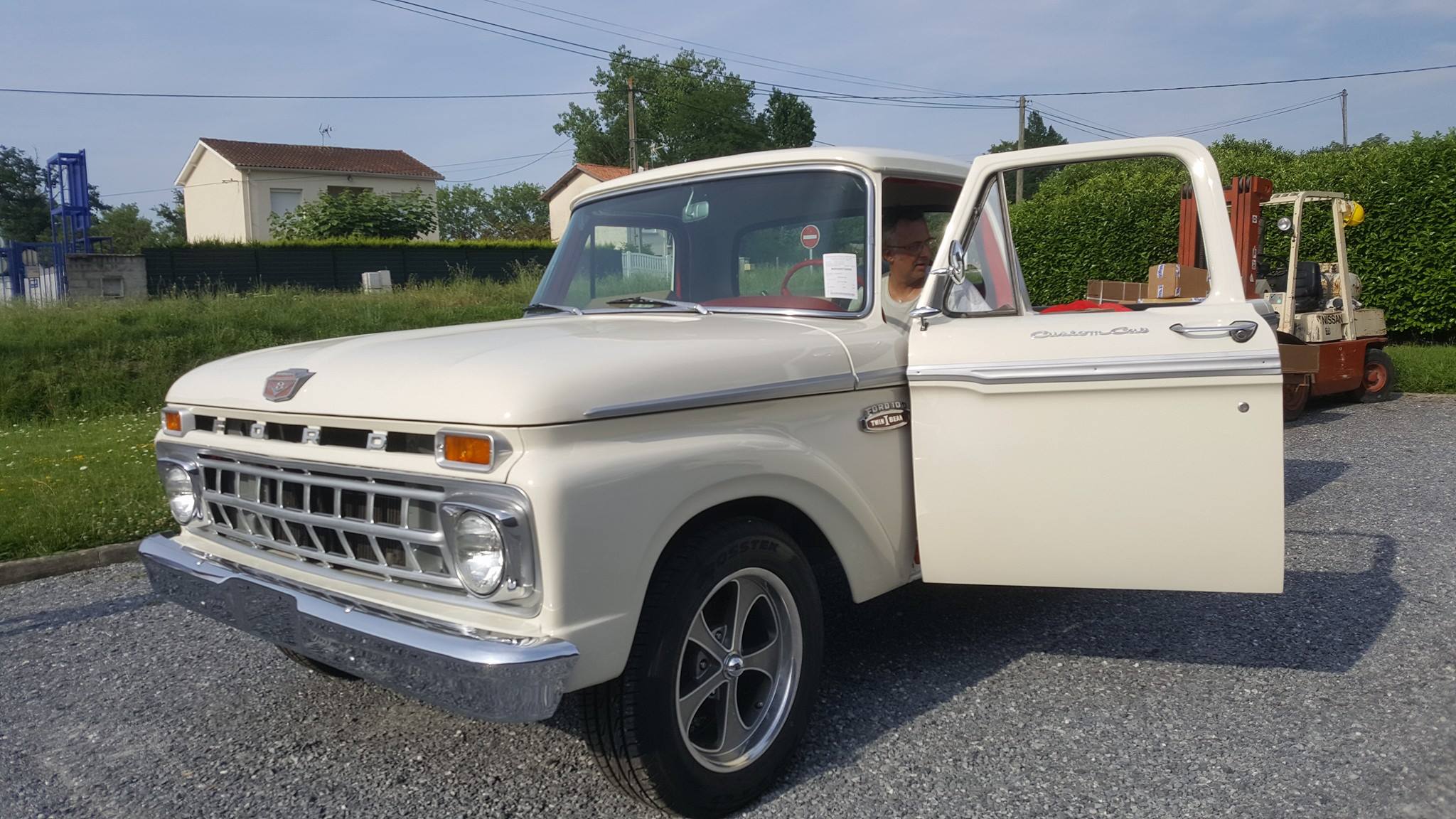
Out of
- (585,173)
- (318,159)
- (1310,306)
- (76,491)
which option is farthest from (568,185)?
(76,491)

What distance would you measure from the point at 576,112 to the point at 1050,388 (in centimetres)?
7035

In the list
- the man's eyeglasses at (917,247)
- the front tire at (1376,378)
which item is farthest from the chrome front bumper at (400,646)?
the front tire at (1376,378)

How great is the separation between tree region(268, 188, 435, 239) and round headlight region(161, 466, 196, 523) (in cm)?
3102

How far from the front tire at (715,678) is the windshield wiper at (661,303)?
1.02 m

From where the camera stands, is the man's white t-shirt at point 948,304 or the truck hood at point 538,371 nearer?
the truck hood at point 538,371

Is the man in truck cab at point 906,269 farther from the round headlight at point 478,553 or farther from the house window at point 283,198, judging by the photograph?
the house window at point 283,198

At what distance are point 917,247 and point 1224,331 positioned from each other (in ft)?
3.70

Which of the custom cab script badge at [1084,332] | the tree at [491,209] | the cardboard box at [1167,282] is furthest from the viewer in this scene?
the tree at [491,209]

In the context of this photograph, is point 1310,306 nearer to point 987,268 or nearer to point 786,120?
point 987,268

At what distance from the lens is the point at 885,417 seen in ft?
10.8

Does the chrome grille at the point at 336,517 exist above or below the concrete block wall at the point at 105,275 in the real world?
below

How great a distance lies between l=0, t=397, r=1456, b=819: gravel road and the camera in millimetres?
2959

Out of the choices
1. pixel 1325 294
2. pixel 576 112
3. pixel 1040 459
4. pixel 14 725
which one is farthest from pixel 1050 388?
pixel 576 112

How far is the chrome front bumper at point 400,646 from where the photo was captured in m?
2.29
